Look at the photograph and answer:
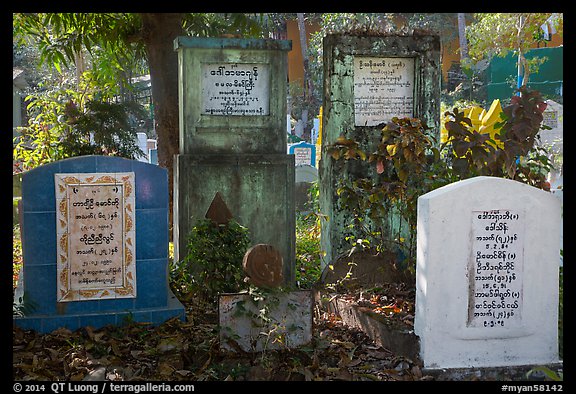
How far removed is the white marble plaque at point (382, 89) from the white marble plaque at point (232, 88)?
2.74 ft

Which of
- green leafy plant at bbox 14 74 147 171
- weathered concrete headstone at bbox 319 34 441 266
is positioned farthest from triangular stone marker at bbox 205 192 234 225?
green leafy plant at bbox 14 74 147 171

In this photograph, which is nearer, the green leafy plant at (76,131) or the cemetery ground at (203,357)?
the cemetery ground at (203,357)

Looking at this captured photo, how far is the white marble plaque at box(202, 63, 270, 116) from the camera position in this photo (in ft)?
20.4

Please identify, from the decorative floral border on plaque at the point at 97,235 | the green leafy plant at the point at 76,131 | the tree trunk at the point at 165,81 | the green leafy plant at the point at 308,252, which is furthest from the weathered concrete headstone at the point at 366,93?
the green leafy plant at the point at 76,131

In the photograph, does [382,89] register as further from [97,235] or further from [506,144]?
[97,235]

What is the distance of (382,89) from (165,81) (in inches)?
130

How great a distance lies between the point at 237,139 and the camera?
6258mm

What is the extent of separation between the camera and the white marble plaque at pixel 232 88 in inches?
244

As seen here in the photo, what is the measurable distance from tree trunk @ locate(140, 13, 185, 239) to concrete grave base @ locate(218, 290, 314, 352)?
4461 mm

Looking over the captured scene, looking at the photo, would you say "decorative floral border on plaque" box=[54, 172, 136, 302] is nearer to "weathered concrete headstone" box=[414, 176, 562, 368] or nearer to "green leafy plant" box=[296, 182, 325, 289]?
"green leafy plant" box=[296, 182, 325, 289]

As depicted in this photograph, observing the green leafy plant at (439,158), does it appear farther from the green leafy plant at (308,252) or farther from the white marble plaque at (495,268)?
the white marble plaque at (495,268)

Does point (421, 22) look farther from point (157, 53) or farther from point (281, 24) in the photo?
point (157, 53)

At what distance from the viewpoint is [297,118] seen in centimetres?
2711
